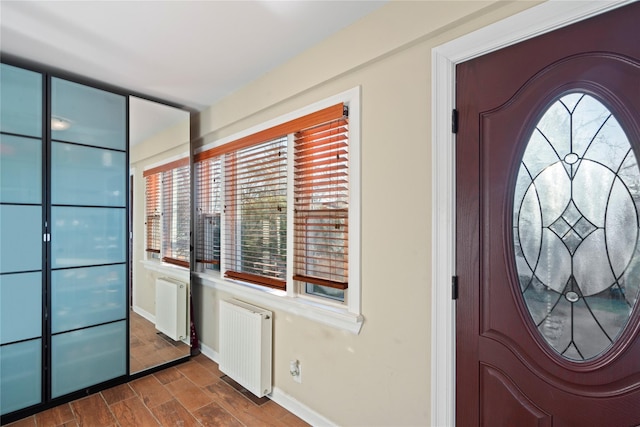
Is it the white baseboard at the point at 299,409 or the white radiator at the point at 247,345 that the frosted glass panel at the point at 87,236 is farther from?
the white baseboard at the point at 299,409

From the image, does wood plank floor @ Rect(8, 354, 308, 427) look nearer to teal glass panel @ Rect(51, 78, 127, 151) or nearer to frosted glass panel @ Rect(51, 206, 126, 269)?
frosted glass panel @ Rect(51, 206, 126, 269)

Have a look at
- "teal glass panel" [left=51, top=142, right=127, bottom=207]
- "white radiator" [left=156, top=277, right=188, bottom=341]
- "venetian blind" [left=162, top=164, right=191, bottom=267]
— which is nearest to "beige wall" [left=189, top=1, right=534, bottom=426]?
"white radiator" [left=156, top=277, right=188, bottom=341]

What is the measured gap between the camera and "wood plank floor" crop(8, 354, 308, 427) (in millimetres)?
2207

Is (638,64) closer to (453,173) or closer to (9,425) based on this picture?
(453,173)

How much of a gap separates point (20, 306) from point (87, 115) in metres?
1.55

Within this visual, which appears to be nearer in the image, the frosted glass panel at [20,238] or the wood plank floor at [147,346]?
the frosted glass panel at [20,238]

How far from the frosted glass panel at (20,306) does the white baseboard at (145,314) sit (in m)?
0.66

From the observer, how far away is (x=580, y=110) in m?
1.18

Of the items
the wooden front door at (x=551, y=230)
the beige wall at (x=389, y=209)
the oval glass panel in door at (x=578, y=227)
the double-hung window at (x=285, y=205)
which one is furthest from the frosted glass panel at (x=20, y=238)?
the oval glass panel in door at (x=578, y=227)

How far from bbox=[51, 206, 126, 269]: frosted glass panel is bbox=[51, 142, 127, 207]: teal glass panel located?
83 millimetres

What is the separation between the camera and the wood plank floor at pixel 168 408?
2207mm

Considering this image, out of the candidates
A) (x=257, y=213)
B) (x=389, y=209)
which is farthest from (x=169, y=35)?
(x=389, y=209)

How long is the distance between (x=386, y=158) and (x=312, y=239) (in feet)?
2.65

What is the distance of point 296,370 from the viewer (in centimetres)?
228
